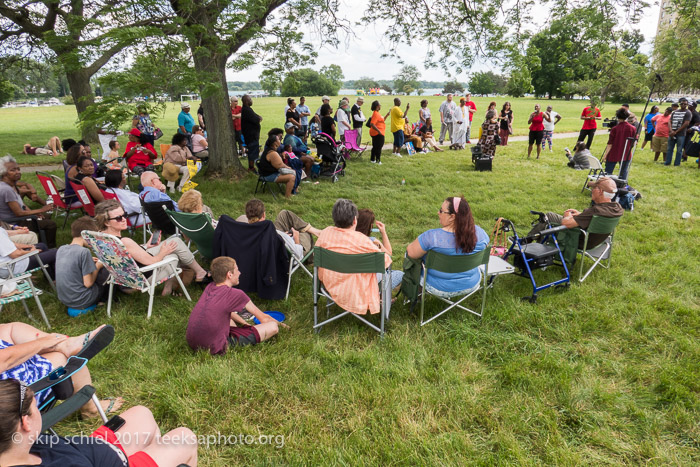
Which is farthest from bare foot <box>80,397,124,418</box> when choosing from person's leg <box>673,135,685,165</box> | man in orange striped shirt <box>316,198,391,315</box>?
person's leg <box>673,135,685,165</box>

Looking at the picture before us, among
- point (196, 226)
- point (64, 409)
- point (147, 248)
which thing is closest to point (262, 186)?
point (196, 226)

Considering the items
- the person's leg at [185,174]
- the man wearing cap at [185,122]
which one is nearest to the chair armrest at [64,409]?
the person's leg at [185,174]

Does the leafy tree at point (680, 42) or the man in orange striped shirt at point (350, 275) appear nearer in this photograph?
the man in orange striped shirt at point (350, 275)

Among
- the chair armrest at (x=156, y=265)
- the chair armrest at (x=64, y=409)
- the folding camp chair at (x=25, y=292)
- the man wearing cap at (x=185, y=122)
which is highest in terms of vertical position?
the man wearing cap at (x=185, y=122)

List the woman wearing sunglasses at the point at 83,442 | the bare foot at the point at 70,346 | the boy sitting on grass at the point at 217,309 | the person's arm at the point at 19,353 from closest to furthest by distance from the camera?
1. the woman wearing sunglasses at the point at 83,442
2. the person's arm at the point at 19,353
3. the bare foot at the point at 70,346
4. the boy sitting on grass at the point at 217,309

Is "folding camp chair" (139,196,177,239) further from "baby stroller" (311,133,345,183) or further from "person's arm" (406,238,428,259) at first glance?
"baby stroller" (311,133,345,183)

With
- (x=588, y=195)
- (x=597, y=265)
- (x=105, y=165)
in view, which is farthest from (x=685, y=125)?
(x=105, y=165)

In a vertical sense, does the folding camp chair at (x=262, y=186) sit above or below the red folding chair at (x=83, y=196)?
below

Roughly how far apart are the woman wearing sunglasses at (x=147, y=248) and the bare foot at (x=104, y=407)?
4.59 ft

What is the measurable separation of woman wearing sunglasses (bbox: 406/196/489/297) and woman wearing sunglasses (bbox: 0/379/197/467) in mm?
2479

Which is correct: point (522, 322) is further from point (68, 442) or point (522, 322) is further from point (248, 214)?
point (68, 442)

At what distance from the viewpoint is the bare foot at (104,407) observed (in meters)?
2.70

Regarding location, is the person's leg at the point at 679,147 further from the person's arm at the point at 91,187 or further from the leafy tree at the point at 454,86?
the person's arm at the point at 91,187

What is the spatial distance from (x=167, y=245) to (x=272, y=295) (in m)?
1.31
